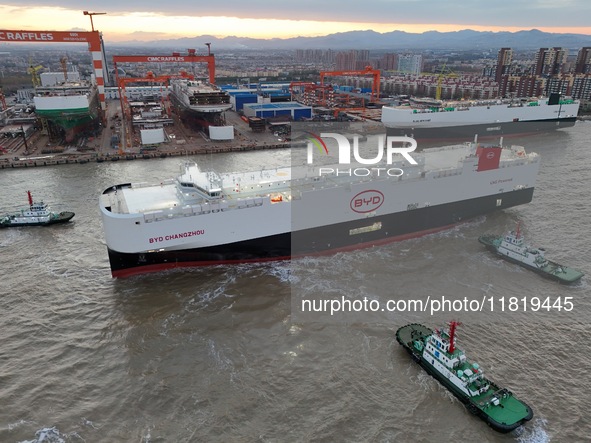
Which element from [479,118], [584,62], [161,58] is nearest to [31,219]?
[161,58]

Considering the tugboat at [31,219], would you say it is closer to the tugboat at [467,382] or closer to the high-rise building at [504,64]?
the tugboat at [467,382]

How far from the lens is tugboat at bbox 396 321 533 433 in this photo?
30.4 ft

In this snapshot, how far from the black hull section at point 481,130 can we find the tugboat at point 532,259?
25.1 meters

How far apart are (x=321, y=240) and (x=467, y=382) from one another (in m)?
8.56

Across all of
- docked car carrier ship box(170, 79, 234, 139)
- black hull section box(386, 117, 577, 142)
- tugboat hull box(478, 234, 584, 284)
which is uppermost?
docked car carrier ship box(170, 79, 234, 139)

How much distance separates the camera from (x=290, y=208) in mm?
16219

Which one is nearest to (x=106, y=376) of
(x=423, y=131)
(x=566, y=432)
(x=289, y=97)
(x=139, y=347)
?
(x=139, y=347)

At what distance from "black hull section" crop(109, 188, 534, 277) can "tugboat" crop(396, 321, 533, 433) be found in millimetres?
6673

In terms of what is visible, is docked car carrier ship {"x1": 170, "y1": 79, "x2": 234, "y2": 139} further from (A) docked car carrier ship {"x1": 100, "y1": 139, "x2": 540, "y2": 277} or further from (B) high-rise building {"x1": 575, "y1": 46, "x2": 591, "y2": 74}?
(B) high-rise building {"x1": 575, "y1": 46, "x2": 591, "y2": 74}

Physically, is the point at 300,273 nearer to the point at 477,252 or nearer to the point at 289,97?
the point at 477,252

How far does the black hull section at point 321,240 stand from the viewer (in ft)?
49.8

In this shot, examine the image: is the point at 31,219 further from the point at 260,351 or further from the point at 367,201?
the point at 367,201

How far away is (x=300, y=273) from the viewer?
→ 1559 cm

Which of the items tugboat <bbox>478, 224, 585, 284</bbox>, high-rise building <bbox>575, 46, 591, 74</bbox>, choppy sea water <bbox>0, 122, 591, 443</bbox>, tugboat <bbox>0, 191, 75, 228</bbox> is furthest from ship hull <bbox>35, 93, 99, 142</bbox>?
high-rise building <bbox>575, 46, 591, 74</bbox>
